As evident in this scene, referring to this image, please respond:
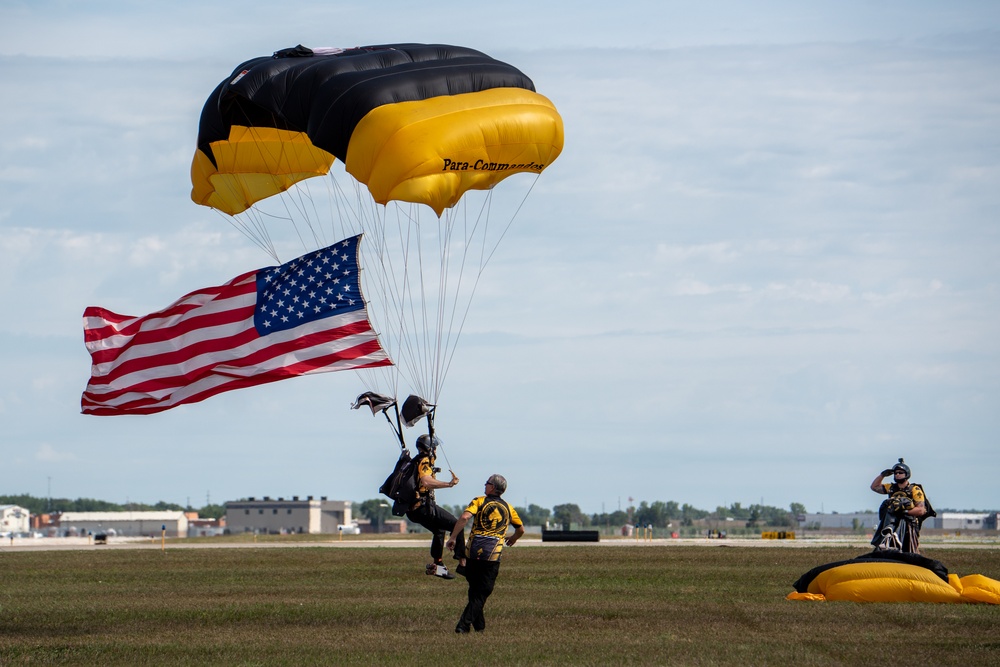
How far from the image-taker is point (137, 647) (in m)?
14.6

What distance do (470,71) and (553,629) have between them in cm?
841

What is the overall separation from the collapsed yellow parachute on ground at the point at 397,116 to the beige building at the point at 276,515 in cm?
13134

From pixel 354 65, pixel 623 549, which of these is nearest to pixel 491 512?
pixel 354 65

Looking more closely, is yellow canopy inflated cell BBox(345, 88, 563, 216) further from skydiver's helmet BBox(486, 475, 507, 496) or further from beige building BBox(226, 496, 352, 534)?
beige building BBox(226, 496, 352, 534)

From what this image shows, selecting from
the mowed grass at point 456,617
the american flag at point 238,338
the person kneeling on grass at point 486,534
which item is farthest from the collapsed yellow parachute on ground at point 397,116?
the mowed grass at point 456,617

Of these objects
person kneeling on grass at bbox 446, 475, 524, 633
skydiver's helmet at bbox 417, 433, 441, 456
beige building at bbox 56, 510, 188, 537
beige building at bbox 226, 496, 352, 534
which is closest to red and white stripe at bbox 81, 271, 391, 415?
skydiver's helmet at bbox 417, 433, 441, 456

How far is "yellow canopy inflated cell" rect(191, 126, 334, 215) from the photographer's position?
2077cm

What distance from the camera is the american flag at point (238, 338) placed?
18391 mm

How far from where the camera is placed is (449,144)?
57.4 ft

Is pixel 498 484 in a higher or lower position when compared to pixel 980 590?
higher

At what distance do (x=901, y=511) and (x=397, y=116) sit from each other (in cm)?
1029

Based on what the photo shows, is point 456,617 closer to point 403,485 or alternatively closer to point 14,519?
point 403,485

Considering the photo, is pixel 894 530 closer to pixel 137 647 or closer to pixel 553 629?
pixel 553 629

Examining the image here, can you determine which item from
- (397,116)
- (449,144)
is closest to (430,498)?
(449,144)
